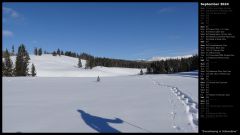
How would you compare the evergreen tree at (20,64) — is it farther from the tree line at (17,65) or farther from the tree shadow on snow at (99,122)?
the tree shadow on snow at (99,122)

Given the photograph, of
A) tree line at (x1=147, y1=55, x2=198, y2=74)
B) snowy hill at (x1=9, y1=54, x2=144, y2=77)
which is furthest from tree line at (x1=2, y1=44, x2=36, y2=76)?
tree line at (x1=147, y1=55, x2=198, y2=74)

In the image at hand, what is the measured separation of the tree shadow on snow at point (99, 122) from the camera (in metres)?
8.35

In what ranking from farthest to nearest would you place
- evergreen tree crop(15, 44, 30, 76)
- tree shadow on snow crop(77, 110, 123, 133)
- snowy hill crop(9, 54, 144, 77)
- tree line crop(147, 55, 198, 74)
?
A: tree line crop(147, 55, 198, 74) < snowy hill crop(9, 54, 144, 77) < evergreen tree crop(15, 44, 30, 76) < tree shadow on snow crop(77, 110, 123, 133)

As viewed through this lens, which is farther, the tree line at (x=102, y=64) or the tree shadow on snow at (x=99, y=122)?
the tree line at (x=102, y=64)

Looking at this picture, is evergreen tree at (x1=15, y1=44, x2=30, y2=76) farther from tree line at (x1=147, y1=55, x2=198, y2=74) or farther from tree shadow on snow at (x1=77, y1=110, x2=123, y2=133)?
tree shadow on snow at (x1=77, y1=110, x2=123, y2=133)

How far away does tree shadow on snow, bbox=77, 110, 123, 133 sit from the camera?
8352 millimetres

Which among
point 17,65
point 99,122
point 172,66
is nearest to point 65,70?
point 17,65

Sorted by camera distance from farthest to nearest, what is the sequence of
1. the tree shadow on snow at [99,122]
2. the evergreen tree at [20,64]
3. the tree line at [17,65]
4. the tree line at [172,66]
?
1. the tree line at [172,66]
2. the evergreen tree at [20,64]
3. the tree line at [17,65]
4. the tree shadow on snow at [99,122]

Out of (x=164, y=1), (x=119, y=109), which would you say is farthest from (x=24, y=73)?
(x=164, y=1)

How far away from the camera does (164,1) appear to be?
728 centimetres

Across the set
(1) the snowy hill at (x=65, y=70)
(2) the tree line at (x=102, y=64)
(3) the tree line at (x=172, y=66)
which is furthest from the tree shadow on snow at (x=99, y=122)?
(3) the tree line at (x=172, y=66)

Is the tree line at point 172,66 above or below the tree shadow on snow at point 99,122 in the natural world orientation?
above

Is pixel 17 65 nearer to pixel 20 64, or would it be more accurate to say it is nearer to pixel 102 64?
pixel 20 64

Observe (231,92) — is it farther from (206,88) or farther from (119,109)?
(119,109)
